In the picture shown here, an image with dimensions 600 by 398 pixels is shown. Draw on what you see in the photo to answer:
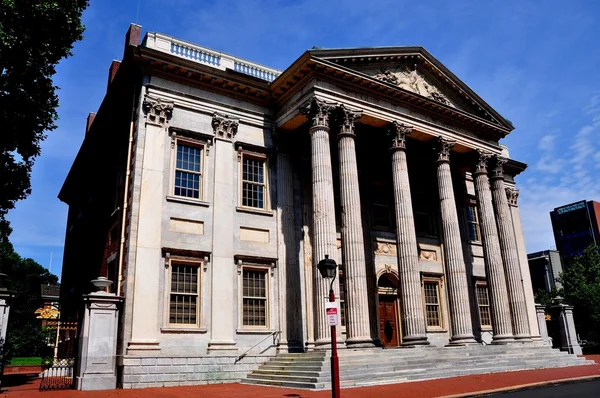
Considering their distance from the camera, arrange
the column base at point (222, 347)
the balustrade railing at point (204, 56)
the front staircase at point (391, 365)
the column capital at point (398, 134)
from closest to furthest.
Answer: the front staircase at point (391, 365)
the column base at point (222, 347)
the balustrade railing at point (204, 56)
the column capital at point (398, 134)

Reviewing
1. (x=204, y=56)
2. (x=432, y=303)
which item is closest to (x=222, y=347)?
(x=432, y=303)

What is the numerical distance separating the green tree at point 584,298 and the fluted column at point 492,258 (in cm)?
1756

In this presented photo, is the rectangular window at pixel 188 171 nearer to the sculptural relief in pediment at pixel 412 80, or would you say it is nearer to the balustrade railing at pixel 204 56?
the balustrade railing at pixel 204 56

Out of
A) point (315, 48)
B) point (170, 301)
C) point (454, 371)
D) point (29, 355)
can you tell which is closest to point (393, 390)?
point (454, 371)

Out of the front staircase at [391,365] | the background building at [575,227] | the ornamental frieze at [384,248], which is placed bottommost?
the front staircase at [391,365]

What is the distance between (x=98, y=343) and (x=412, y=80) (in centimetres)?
1840

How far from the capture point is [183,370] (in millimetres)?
17750

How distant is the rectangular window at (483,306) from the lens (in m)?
27.8

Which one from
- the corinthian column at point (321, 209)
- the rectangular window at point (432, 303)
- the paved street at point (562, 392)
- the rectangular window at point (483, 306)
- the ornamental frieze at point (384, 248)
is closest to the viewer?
the paved street at point (562, 392)

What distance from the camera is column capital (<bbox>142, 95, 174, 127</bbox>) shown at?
782 inches

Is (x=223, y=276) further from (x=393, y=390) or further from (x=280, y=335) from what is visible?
(x=393, y=390)

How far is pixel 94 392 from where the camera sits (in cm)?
1520

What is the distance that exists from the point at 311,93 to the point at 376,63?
4486mm

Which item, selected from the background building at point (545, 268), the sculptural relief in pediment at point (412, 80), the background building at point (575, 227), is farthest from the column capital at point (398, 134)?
the background building at point (575, 227)
